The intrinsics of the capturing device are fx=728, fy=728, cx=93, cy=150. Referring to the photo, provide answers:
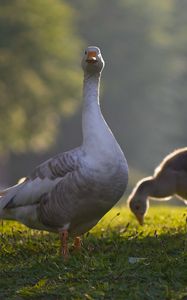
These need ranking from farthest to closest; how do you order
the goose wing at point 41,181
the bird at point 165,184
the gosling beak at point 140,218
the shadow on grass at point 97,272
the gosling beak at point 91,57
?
the gosling beak at point 140,218
the bird at point 165,184
the gosling beak at point 91,57
the goose wing at point 41,181
the shadow on grass at point 97,272

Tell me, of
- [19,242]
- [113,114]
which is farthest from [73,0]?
[19,242]

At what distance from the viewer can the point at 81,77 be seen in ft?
115

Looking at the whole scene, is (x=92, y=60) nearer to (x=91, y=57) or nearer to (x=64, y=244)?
(x=91, y=57)

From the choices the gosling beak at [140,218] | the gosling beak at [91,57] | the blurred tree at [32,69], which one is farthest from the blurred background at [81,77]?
the gosling beak at [91,57]

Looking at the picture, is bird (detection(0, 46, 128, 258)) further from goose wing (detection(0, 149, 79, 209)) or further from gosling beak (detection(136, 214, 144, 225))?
gosling beak (detection(136, 214, 144, 225))

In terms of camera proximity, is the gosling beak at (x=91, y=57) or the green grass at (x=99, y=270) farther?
the gosling beak at (x=91, y=57)

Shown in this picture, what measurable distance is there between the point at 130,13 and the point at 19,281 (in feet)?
131

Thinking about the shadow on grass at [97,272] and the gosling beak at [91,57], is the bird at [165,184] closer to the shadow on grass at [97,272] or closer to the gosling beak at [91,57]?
the shadow on grass at [97,272]

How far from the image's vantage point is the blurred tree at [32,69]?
29812 millimetres

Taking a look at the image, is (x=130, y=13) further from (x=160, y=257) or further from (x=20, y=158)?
(x=160, y=257)

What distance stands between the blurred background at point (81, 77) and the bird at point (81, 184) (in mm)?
22220

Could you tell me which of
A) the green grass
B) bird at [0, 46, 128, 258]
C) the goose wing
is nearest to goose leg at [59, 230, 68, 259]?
bird at [0, 46, 128, 258]

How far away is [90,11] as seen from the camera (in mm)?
45781

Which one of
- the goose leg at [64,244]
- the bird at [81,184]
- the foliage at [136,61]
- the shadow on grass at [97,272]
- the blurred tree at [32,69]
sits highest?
the foliage at [136,61]
